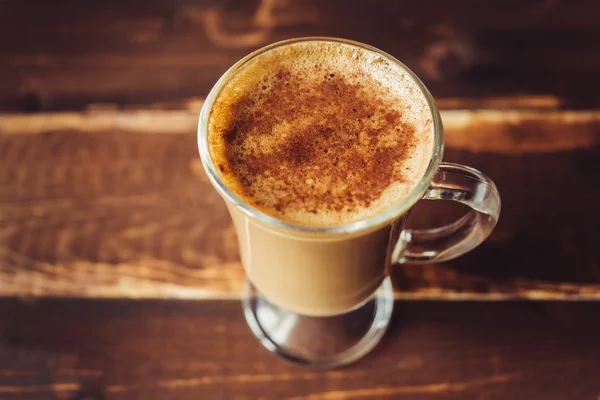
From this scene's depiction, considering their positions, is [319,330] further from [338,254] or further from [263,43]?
[263,43]

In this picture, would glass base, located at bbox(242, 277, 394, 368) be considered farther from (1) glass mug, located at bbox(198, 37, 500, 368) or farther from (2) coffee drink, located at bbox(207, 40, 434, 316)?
(2) coffee drink, located at bbox(207, 40, 434, 316)

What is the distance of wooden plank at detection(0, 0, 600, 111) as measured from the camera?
1.15 metres

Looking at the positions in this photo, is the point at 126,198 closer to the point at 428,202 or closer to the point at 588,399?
the point at 428,202

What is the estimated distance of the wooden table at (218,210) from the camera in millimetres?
939

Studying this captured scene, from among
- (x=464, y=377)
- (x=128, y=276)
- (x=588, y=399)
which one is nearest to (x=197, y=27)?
(x=128, y=276)

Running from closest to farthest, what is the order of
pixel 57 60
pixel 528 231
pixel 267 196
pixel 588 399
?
pixel 267 196, pixel 588 399, pixel 528 231, pixel 57 60

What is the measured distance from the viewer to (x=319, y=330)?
1.03 meters

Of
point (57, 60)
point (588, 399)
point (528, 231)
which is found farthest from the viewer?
point (57, 60)

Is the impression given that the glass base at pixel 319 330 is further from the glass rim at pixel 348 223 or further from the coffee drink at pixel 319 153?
the glass rim at pixel 348 223

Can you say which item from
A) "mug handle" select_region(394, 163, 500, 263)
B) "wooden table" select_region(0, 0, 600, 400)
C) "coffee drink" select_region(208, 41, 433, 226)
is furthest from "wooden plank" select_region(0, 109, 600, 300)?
"coffee drink" select_region(208, 41, 433, 226)

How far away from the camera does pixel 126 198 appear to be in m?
1.06

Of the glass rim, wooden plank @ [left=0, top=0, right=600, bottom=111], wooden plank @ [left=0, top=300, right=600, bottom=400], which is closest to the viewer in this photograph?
the glass rim

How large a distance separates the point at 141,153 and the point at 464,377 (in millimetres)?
600

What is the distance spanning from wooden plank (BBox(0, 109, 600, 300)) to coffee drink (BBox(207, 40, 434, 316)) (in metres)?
0.19
